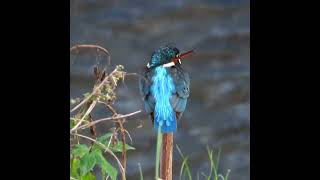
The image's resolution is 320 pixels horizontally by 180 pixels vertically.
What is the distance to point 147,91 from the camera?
117 cm

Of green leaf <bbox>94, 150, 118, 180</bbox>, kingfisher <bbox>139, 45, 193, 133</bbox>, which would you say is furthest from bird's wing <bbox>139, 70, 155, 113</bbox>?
green leaf <bbox>94, 150, 118, 180</bbox>

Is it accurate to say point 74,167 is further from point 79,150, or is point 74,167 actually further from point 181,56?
point 181,56

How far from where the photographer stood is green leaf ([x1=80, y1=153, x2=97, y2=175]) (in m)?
1.16

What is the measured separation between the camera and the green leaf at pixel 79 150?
114cm

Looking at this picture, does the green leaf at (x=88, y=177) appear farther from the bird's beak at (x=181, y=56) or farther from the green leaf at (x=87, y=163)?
the bird's beak at (x=181, y=56)

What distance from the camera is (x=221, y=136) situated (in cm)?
127

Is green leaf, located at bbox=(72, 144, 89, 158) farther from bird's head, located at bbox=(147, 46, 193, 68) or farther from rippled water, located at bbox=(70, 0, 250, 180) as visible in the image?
bird's head, located at bbox=(147, 46, 193, 68)

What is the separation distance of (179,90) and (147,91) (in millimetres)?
54

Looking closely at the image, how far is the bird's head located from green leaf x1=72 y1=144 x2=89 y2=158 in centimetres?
17
